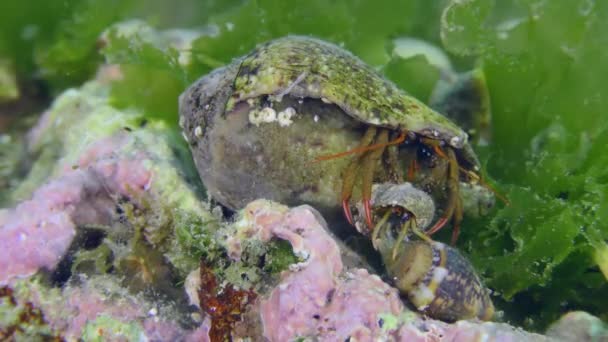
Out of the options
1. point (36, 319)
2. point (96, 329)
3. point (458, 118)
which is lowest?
point (36, 319)

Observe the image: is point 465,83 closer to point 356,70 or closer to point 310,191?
point 356,70

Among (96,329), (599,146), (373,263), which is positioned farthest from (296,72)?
(599,146)

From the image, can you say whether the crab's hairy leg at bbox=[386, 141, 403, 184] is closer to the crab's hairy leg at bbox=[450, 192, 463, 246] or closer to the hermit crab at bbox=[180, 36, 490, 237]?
the hermit crab at bbox=[180, 36, 490, 237]

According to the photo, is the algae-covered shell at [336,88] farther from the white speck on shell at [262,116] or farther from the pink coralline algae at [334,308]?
the pink coralline algae at [334,308]

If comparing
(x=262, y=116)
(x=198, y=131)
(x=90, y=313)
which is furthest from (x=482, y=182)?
(x=90, y=313)

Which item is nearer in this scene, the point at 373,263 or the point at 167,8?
the point at 373,263

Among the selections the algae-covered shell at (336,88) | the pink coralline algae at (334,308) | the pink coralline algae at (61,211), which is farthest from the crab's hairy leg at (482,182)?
the pink coralline algae at (61,211)

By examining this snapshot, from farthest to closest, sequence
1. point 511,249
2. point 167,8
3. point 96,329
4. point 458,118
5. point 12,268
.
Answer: point 167,8
point 458,118
point 511,249
point 12,268
point 96,329
